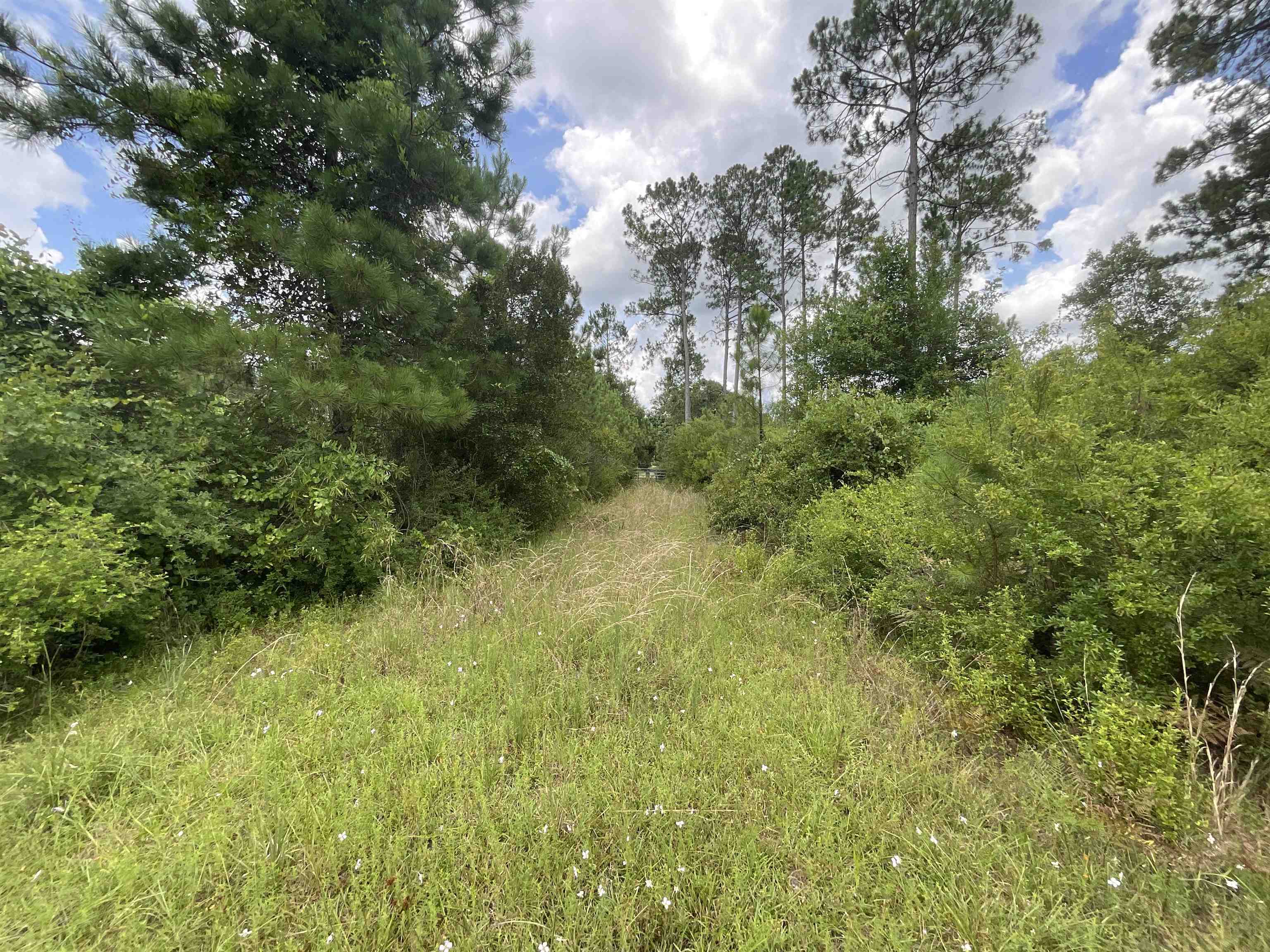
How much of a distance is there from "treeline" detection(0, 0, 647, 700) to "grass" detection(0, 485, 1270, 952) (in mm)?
951

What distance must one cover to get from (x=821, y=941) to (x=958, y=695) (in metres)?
1.51

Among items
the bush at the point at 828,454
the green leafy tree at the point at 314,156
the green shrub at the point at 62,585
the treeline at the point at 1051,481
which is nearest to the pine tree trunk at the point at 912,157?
the treeline at the point at 1051,481

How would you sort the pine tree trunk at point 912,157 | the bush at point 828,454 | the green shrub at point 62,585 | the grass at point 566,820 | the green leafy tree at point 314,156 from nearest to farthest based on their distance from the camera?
the grass at point 566,820
the green shrub at point 62,585
the green leafy tree at point 314,156
the bush at point 828,454
the pine tree trunk at point 912,157

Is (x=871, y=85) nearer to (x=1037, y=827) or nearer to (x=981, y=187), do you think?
(x=981, y=187)

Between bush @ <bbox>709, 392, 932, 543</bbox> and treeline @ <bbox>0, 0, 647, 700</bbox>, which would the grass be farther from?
bush @ <bbox>709, 392, 932, 543</bbox>

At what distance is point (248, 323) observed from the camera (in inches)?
162

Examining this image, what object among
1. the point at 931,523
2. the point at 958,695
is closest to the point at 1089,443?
the point at 931,523

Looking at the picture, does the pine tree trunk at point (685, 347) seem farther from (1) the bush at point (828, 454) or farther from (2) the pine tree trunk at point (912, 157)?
(1) the bush at point (828, 454)

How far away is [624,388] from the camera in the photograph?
73.3 ft

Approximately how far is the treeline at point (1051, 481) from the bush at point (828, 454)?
0.03 metres

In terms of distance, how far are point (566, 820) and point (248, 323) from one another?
5.22 meters

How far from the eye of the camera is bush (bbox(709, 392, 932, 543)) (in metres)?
5.37

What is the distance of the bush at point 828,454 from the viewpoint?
537 cm

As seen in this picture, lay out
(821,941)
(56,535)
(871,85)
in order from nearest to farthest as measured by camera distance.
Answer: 1. (821,941)
2. (56,535)
3. (871,85)
